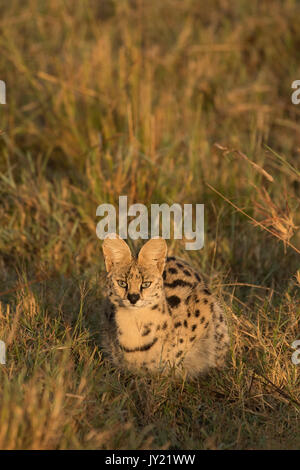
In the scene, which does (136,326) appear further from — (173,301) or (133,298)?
(173,301)

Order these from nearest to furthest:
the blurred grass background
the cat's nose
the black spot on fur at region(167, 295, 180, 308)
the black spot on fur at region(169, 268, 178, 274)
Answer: the blurred grass background < the cat's nose < the black spot on fur at region(167, 295, 180, 308) < the black spot on fur at region(169, 268, 178, 274)

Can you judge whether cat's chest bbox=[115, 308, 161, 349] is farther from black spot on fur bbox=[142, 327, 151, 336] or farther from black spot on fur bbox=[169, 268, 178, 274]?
black spot on fur bbox=[169, 268, 178, 274]

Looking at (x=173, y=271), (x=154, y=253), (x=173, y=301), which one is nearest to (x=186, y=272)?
(x=173, y=271)

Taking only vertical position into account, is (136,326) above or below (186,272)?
below

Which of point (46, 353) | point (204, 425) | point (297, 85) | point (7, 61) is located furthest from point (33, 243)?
point (297, 85)

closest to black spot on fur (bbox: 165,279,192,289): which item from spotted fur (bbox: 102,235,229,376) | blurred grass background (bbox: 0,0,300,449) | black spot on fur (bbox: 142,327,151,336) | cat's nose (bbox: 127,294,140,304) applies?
spotted fur (bbox: 102,235,229,376)

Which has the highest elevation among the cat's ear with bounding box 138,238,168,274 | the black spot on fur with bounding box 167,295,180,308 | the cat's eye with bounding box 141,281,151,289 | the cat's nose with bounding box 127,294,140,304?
the cat's ear with bounding box 138,238,168,274

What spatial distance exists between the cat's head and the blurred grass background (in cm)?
32

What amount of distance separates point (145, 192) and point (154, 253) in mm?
1376

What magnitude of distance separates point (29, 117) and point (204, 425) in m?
3.42

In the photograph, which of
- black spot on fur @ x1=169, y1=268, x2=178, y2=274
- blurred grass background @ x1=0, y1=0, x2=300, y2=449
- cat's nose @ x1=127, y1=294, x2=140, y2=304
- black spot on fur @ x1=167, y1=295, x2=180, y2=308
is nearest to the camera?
blurred grass background @ x1=0, y1=0, x2=300, y2=449

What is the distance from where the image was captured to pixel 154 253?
11.2 ft

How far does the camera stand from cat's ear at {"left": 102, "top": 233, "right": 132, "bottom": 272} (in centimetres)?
340

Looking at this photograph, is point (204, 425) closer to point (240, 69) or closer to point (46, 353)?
point (46, 353)
